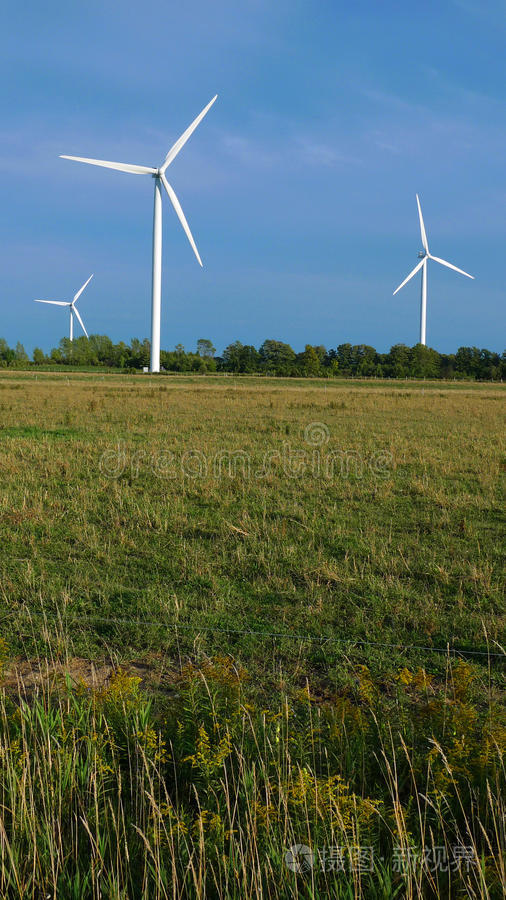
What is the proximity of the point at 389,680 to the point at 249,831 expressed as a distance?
8.86ft

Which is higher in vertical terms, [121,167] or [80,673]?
[121,167]

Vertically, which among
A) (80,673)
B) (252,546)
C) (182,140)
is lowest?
(80,673)

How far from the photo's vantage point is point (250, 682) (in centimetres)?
586

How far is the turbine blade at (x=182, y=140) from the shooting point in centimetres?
7156

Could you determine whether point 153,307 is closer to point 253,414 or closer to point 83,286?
point 83,286

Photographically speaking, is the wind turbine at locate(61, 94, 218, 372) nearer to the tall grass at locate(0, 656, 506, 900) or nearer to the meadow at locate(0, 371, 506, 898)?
the meadow at locate(0, 371, 506, 898)

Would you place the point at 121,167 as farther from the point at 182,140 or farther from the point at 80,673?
the point at 80,673

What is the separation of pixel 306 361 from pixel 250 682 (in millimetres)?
156525

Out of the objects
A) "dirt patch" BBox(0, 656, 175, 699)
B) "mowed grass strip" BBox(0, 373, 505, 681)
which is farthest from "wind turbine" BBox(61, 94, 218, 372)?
"dirt patch" BBox(0, 656, 175, 699)

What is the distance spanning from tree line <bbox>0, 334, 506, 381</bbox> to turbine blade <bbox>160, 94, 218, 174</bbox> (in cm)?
5001

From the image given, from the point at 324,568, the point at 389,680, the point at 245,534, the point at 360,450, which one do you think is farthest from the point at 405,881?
the point at 360,450

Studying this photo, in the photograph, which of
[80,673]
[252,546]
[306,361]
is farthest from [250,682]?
[306,361]

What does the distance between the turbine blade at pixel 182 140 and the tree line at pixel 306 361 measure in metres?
50.0

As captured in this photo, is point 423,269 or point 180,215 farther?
point 423,269
